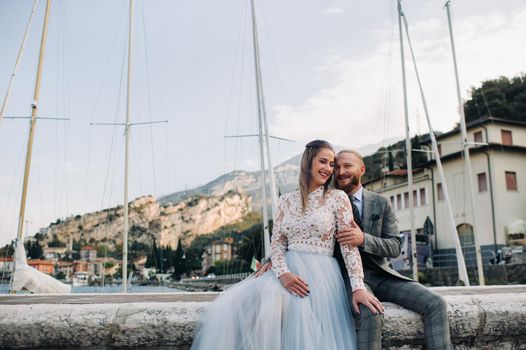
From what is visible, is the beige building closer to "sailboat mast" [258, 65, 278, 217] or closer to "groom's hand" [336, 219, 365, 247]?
"sailboat mast" [258, 65, 278, 217]

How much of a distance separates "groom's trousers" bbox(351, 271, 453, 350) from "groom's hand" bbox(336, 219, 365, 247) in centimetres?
40

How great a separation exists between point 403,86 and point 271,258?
2563 cm

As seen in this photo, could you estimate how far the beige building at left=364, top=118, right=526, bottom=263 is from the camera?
33594 millimetres

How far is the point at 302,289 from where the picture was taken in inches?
130

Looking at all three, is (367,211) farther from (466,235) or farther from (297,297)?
(466,235)

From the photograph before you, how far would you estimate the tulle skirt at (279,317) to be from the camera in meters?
3.02

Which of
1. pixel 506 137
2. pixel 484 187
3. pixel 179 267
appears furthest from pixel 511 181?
pixel 179 267

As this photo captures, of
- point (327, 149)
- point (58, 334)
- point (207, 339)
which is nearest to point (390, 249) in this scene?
point (327, 149)

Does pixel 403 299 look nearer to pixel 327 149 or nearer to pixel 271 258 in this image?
pixel 271 258

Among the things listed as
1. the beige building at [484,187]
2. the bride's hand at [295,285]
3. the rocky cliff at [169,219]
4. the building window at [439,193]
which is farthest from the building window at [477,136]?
the bride's hand at [295,285]

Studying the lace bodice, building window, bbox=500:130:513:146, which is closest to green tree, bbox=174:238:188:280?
building window, bbox=500:130:513:146

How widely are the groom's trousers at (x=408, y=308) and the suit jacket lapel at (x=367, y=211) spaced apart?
0.42 metres

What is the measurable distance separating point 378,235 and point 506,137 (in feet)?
124

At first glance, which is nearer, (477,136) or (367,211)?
(367,211)
